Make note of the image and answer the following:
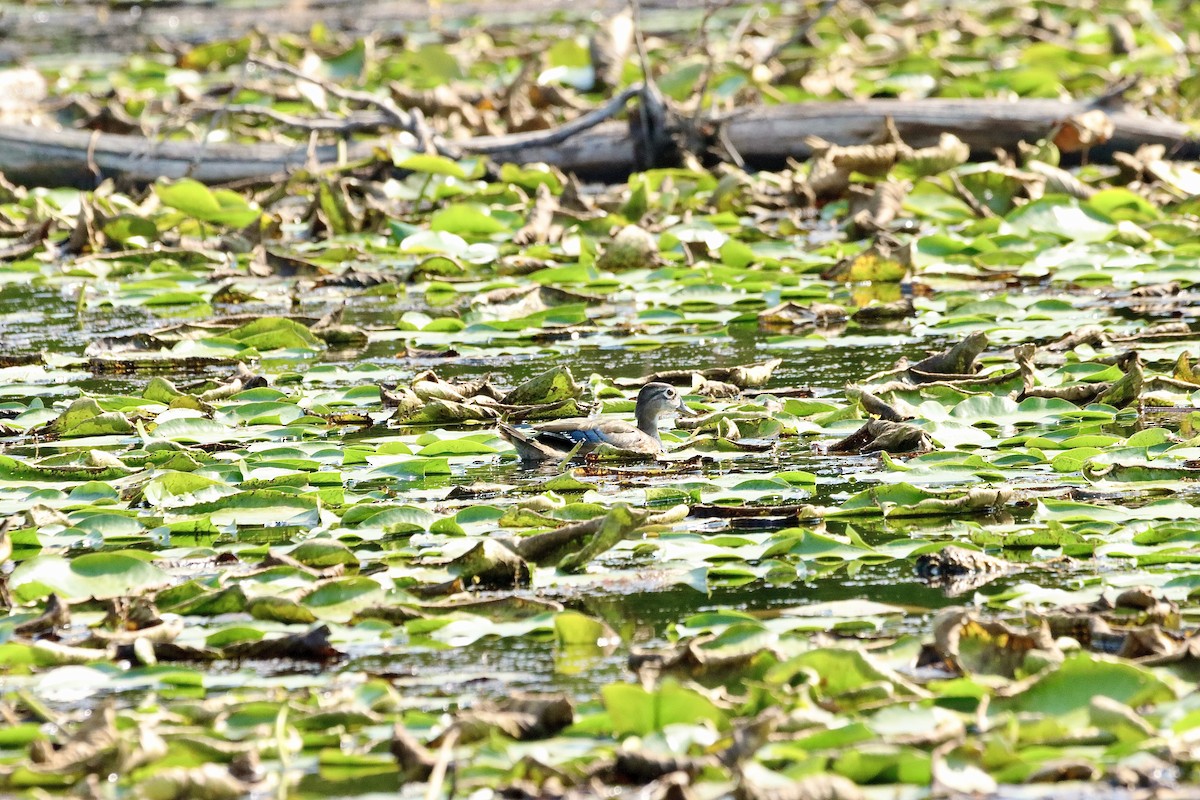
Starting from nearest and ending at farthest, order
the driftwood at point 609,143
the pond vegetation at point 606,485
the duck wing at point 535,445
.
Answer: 1. the pond vegetation at point 606,485
2. the duck wing at point 535,445
3. the driftwood at point 609,143

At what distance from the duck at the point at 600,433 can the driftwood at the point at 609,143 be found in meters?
5.26

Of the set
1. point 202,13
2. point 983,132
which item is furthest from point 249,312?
point 202,13

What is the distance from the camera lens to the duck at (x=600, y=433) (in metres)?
4.86

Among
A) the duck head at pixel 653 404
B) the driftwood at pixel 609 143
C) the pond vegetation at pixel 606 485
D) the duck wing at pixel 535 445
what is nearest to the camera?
the pond vegetation at pixel 606 485

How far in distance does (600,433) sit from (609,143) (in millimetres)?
5649

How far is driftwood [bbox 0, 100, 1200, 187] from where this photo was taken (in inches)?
397

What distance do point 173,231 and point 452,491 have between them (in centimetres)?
504

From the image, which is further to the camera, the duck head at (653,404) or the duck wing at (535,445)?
the duck head at (653,404)

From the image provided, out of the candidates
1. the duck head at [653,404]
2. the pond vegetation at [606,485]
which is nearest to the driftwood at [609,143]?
the pond vegetation at [606,485]

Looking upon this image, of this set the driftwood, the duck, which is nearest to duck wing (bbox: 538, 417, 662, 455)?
the duck

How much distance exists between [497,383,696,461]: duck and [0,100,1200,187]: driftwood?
17.3 feet

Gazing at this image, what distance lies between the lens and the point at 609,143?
1038 centimetres

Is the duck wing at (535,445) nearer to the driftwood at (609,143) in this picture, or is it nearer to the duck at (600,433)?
the duck at (600,433)

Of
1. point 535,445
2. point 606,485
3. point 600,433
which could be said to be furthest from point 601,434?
point 606,485
